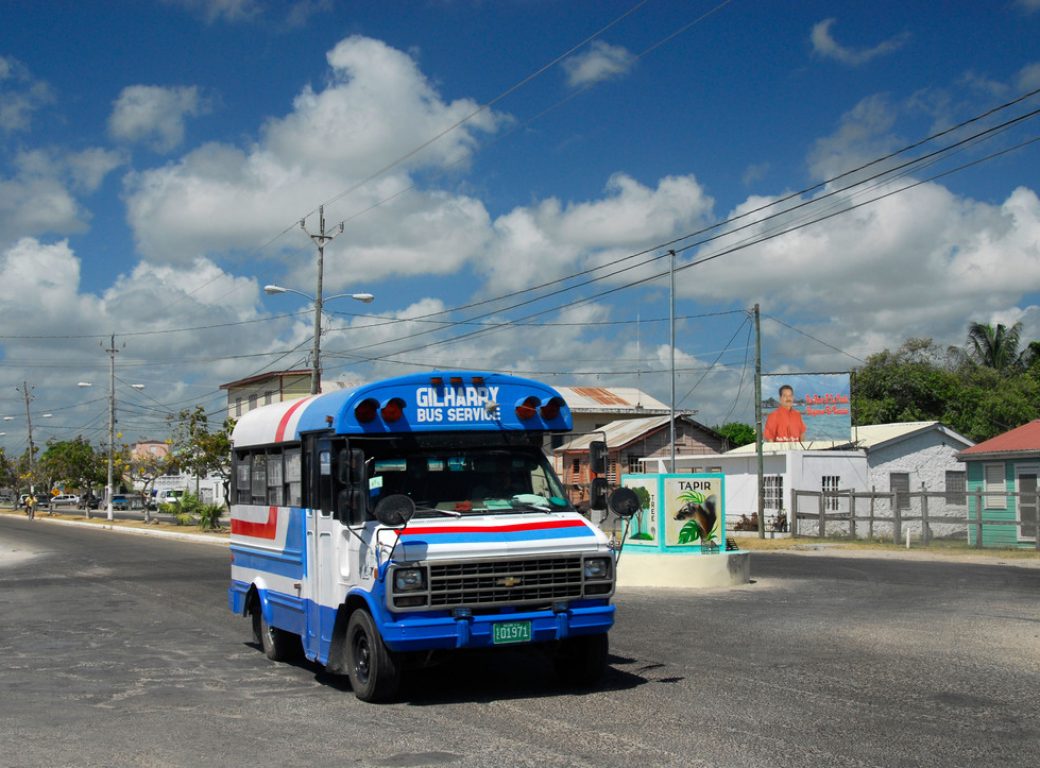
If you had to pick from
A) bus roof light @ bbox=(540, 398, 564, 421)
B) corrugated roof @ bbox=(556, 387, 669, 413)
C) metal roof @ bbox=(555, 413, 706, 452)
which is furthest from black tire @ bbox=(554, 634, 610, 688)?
corrugated roof @ bbox=(556, 387, 669, 413)

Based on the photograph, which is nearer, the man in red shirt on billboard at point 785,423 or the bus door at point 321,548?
the bus door at point 321,548

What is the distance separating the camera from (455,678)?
10.6 metres

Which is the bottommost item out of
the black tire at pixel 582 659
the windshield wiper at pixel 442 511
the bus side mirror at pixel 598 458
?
the black tire at pixel 582 659

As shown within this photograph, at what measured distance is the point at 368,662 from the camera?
9.27m

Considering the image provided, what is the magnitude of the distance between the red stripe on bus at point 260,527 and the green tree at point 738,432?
72301 mm

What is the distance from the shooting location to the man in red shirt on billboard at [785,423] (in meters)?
49.2

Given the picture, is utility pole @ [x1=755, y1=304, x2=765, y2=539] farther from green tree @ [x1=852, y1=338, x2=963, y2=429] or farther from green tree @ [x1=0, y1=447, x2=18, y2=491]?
green tree @ [x1=0, y1=447, x2=18, y2=491]

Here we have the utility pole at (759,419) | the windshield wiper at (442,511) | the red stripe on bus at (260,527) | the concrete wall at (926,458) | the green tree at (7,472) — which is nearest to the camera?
the windshield wiper at (442,511)

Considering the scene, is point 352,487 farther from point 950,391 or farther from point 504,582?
point 950,391

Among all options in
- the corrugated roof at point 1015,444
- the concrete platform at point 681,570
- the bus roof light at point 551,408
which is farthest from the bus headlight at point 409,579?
the corrugated roof at point 1015,444

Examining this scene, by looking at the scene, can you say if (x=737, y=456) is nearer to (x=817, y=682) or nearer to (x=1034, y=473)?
(x=1034, y=473)

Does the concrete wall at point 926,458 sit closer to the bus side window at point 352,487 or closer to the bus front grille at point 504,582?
the bus front grille at point 504,582

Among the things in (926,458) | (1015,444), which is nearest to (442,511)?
(1015,444)

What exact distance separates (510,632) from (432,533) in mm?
958
